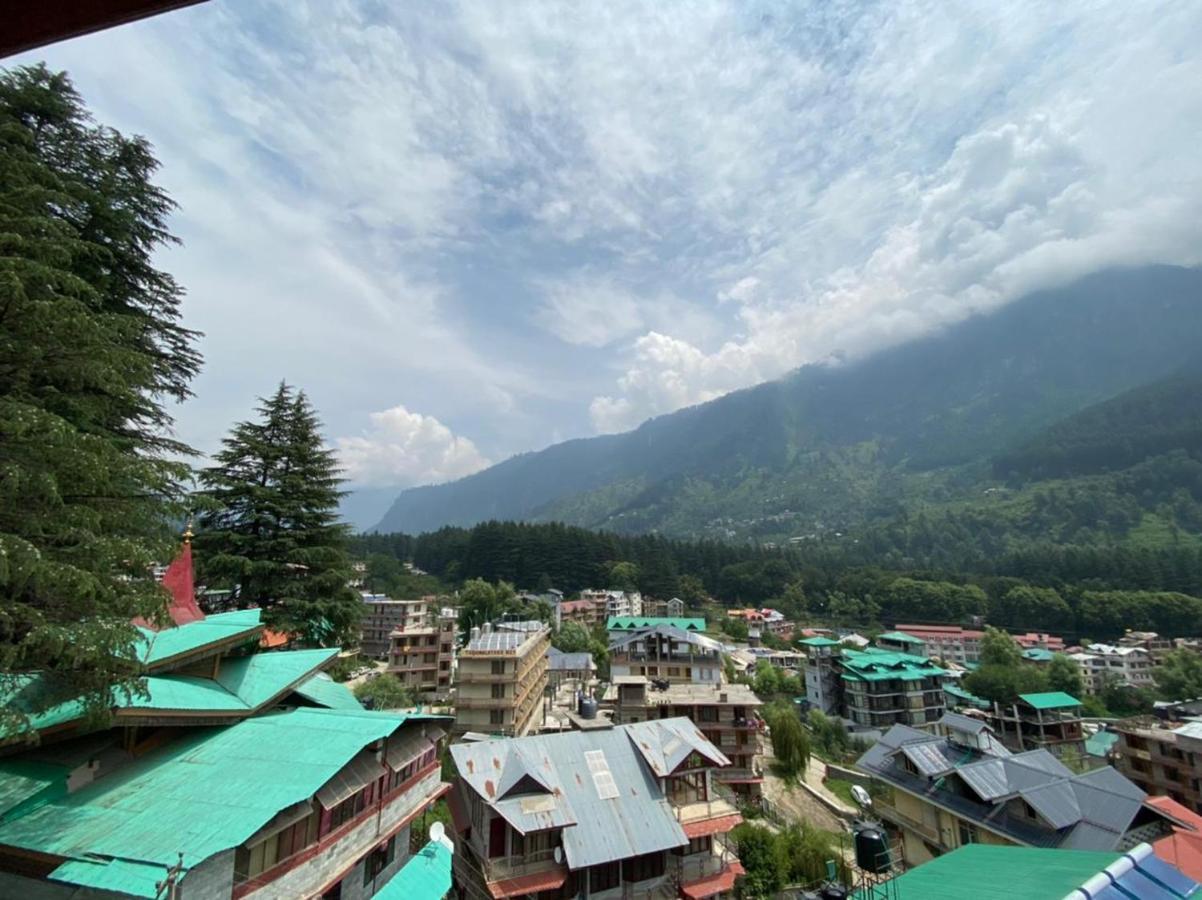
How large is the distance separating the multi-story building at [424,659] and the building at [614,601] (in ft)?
126

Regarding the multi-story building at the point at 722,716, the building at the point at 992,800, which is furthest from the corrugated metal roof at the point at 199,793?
the multi-story building at the point at 722,716

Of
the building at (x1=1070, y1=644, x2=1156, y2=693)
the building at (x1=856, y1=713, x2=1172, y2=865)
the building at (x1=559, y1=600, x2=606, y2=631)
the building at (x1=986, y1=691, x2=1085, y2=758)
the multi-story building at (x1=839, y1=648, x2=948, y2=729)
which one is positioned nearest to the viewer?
the building at (x1=856, y1=713, x2=1172, y2=865)

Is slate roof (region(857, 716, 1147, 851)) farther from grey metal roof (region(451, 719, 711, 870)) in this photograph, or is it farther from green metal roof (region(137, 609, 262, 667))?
green metal roof (region(137, 609, 262, 667))

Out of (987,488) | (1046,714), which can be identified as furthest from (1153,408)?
(1046,714)

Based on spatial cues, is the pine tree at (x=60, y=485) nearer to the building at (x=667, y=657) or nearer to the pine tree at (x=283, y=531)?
the pine tree at (x=283, y=531)

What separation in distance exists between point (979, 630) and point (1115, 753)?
62239 millimetres

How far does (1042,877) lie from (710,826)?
13784 millimetres

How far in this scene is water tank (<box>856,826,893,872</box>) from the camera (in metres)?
7.36

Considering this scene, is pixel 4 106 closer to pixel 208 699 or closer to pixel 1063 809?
pixel 208 699

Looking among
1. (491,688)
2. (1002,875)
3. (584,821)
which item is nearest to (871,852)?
(1002,875)

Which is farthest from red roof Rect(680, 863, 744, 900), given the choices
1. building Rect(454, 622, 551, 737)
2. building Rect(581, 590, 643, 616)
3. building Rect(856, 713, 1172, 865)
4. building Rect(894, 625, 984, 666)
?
building Rect(894, 625, 984, 666)

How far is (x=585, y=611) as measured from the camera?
262 feet

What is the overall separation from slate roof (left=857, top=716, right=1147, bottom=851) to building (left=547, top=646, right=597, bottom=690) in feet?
84.0

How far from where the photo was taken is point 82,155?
13.2 meters
